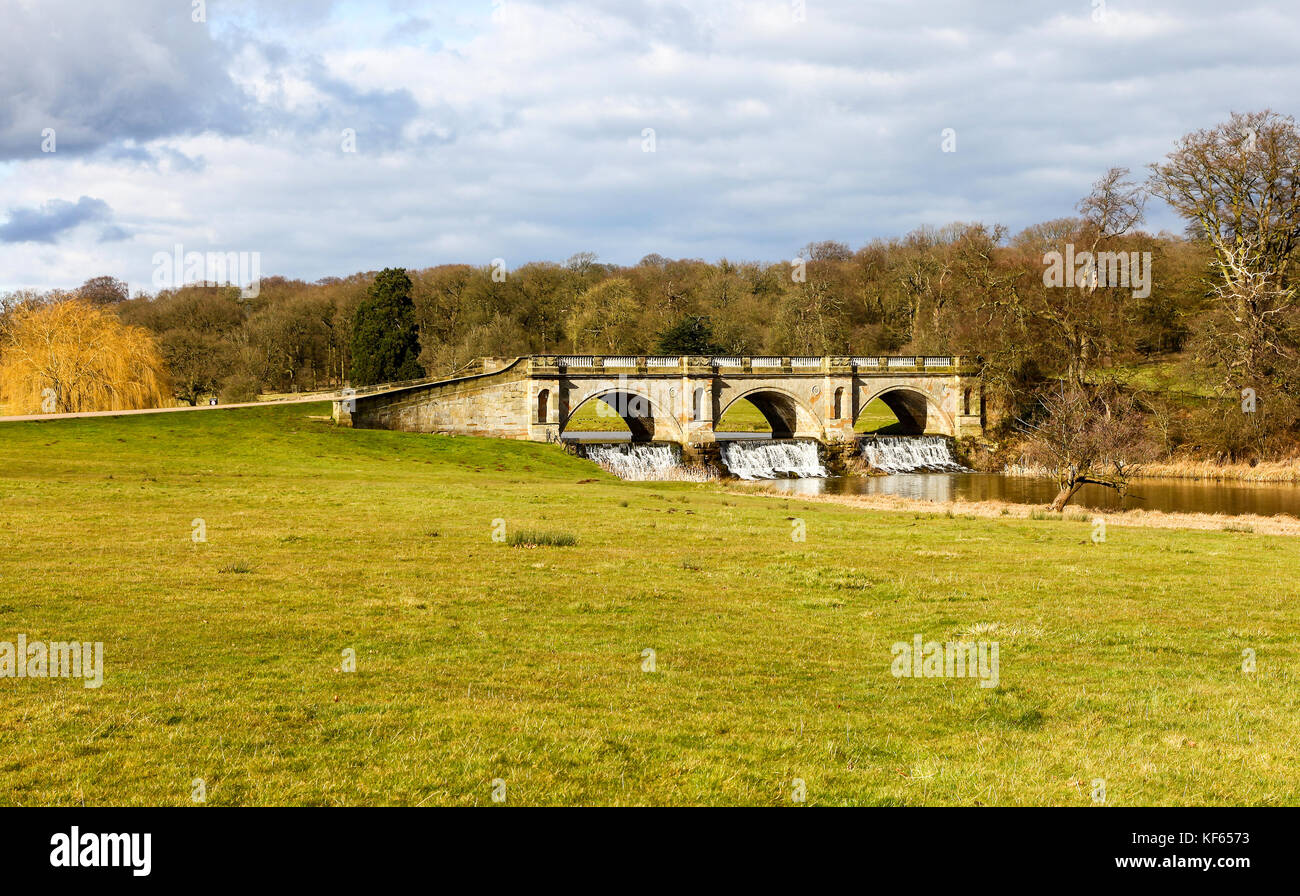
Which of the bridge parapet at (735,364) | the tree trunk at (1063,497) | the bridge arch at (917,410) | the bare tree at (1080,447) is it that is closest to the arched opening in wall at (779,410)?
the bridge parapet at (735,364)

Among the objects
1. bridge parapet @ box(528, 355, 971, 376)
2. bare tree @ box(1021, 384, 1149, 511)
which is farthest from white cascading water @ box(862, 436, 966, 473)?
bare tree @ box(1021, 384, 1149, 511)

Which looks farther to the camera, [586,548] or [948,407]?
[948,407]

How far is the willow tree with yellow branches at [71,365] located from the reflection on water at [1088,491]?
125 feet

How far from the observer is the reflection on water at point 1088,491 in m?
43.1

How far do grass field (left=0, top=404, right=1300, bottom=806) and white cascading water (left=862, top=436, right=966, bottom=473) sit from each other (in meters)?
41.1

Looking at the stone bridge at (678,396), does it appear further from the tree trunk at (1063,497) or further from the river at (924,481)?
the tree trunk at (1063,497)

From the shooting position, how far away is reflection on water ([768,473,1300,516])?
1698 inches

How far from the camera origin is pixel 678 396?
66688 mm

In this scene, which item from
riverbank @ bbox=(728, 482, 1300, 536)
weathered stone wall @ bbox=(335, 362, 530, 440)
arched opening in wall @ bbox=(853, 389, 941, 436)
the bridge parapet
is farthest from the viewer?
arched opening in wall @ bbox=(853, 389, 941, 436)

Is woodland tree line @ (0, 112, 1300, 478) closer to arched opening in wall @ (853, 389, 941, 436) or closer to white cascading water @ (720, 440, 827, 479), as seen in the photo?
arched opening in wall @ (853, 389, 941, 436)

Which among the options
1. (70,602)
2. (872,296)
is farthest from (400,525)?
(872,296)
